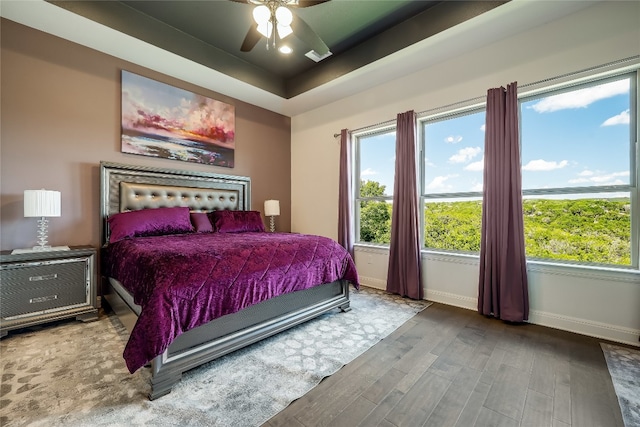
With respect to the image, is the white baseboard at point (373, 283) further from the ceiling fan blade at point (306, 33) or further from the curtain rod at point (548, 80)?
the ceiling fan blade at point (306, 33)

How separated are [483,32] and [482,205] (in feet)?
5.86

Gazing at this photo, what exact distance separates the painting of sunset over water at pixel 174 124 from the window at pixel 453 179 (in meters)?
2.99

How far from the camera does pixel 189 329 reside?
5.65 feet

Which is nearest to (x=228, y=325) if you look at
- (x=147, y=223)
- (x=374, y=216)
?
(x=147, y=223)

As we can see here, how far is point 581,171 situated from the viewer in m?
2.60

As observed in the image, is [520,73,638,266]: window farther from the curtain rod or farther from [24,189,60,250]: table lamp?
[24,189,60,250]: table lamp

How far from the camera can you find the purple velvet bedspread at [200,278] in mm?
1541

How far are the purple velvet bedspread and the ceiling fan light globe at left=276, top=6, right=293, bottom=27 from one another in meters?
1.84

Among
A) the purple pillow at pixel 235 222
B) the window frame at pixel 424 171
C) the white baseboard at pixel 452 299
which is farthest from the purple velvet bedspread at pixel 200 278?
the window frame at pixel 424 171

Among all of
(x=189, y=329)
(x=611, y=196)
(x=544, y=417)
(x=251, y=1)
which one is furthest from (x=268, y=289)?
(x=611, y=196)

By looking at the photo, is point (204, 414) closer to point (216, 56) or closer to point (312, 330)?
point (312, 330)

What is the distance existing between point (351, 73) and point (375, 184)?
63.2 inches

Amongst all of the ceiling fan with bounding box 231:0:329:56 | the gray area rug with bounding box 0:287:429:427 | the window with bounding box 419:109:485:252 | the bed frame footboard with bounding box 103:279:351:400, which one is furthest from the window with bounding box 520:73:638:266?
the ceiling fan with bounding box 231:0:329:56

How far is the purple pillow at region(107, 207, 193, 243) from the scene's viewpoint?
293 cm
